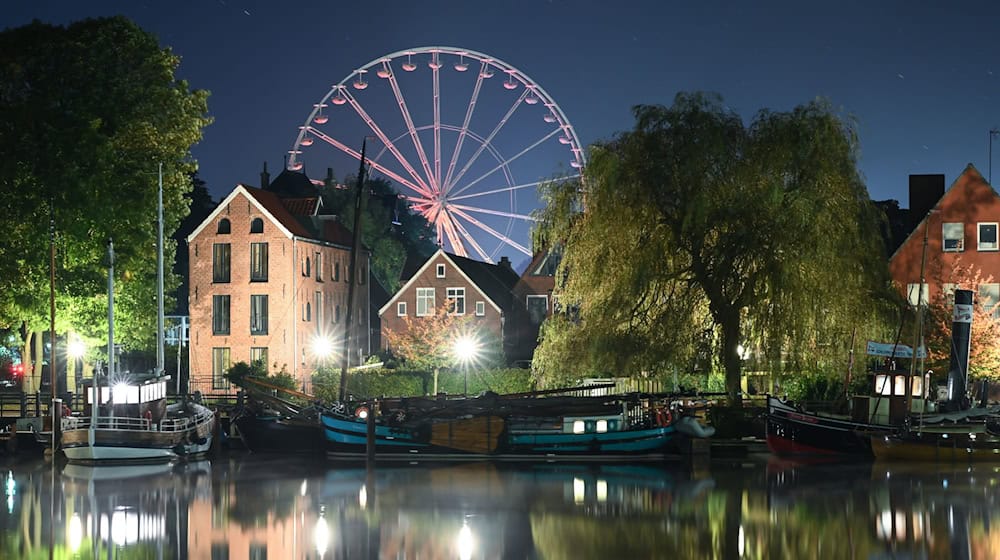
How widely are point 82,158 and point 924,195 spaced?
114 feet

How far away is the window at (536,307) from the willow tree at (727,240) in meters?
29.1

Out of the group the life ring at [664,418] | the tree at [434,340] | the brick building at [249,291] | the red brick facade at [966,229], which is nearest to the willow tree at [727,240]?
the life ring at [664,418]

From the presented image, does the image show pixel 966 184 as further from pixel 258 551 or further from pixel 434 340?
pixel 258 551

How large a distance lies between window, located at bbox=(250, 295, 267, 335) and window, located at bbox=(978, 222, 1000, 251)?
109 ft

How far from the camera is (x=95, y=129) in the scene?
52.4 m

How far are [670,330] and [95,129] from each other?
22520 mm

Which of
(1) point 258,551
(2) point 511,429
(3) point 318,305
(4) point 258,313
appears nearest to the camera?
(1) point 258,551

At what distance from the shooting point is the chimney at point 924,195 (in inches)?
2402

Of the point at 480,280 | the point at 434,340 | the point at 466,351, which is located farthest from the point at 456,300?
the point at 466,351

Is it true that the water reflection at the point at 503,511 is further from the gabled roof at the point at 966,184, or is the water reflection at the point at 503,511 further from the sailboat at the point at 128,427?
the gabled roof at the point at 966,184

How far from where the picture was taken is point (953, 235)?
59.1 metres

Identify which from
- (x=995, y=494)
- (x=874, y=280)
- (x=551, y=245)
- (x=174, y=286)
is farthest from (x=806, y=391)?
(x=174, y=286)

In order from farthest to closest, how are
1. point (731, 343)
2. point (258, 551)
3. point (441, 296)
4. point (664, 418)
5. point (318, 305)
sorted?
1. point (441, 296)
2. point (318, 305)
3. point (731, 343)
4. point (664, 418)
5. point (258, 551)

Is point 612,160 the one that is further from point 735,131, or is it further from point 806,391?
point 806,391
